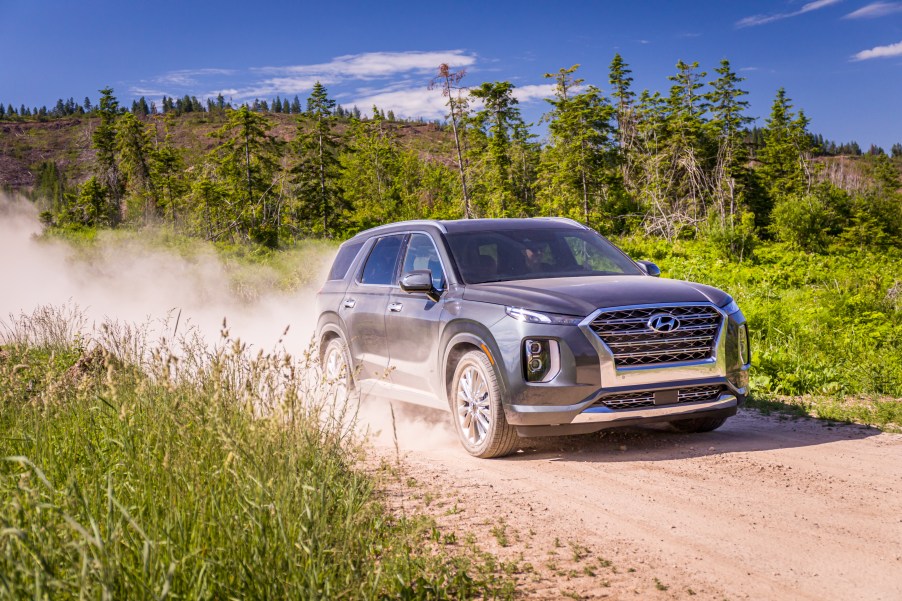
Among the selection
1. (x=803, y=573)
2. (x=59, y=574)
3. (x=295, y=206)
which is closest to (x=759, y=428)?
(x=803, y=573)

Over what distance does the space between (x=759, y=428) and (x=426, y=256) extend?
3513 millimetres

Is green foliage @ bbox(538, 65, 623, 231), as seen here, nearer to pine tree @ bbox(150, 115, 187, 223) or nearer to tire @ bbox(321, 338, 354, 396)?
pine tree @ bbox(150, 115, 187, 223)

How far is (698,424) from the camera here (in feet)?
24.2

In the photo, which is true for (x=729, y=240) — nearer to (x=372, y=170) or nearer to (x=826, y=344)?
(x=826, y=344)

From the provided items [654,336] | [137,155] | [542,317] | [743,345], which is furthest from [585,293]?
[137,155]

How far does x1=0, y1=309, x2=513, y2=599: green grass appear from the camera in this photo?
2.93 meters

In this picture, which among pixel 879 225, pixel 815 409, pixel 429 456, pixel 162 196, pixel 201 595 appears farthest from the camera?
pixel 879 225

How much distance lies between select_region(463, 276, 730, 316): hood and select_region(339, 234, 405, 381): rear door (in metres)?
1.52

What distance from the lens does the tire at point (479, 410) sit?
653 cm

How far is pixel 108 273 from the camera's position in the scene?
27.4m

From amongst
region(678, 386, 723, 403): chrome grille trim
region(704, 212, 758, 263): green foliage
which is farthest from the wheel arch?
region(704, 212, 758, 263): green foliage

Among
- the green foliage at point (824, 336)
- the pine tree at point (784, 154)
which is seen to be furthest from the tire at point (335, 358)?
the pine tree at point (784, 154)

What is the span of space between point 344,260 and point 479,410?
3.61 m

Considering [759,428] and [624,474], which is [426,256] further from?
[759,428]
